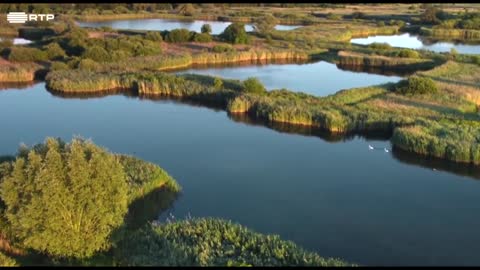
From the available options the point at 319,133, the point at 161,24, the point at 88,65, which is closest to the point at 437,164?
the point at 319,133

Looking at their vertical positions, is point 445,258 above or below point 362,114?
below

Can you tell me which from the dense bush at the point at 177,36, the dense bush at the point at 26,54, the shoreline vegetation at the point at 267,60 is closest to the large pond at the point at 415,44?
the shoreline vegetation at the point at 267,60

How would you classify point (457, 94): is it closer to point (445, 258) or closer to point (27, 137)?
point (445, 258)

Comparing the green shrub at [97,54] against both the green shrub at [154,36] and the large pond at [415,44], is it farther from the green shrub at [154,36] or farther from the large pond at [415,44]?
the large pond at [415,44]

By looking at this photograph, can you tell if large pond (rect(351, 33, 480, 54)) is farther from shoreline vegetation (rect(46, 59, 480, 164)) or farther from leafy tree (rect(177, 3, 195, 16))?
leafy tree (rect(177, 3, 195, 16))

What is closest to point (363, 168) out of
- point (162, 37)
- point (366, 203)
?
point (366, 203)
